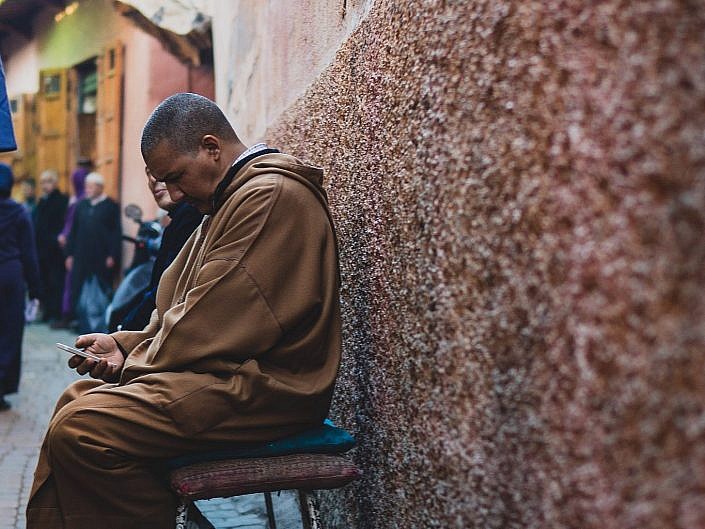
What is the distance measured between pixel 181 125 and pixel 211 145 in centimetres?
11

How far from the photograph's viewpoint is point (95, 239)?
11.7 m

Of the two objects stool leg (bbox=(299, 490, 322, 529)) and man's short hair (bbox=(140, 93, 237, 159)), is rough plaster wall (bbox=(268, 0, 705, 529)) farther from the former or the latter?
man's short hair (bbox=(140, 93, 237, 159))

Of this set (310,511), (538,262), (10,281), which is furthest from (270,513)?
(10,281)

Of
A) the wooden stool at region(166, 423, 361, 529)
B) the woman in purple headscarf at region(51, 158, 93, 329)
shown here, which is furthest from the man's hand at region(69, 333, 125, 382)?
the woman in purple headscarf at region(51, 158, 93, 329)

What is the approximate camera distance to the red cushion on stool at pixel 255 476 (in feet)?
8.23

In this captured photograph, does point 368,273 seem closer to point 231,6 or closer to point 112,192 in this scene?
point 231,6

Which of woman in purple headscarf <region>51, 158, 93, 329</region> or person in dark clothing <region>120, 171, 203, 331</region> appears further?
woman in purple headscarf <region>51, 158, 93, 329</region>

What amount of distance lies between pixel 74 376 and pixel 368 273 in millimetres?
6317

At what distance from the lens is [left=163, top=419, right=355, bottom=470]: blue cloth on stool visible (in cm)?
265

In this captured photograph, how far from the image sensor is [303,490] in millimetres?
2740

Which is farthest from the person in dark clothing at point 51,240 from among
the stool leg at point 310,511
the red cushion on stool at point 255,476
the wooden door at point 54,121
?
the red cushion on stool at point 255,476

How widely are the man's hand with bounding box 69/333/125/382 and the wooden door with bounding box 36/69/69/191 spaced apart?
13.7 metres

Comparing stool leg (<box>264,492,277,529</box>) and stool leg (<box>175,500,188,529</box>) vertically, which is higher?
stool leg (<box>175,500,188,529</box>)

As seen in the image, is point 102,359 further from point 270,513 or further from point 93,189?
point 93,189
